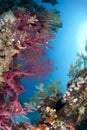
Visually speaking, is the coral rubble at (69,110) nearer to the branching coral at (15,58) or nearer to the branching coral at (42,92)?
the branching coral at (42,92)

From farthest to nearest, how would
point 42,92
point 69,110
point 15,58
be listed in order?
point 42,92
point 69,110
point 15,58

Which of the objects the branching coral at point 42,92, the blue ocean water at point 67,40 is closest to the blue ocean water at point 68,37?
the blue ocean water at point 67,40

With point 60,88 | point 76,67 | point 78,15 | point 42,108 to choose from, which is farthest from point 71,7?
point 42,108

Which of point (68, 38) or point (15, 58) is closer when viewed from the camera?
point (15, 58)

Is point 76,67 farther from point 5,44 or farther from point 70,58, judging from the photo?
point 5,44

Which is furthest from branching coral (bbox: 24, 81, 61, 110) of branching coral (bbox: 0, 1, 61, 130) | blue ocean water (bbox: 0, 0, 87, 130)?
branching coral (bbox: 0, 1, 61, 130)

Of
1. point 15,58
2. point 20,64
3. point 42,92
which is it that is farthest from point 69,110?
point 15,58

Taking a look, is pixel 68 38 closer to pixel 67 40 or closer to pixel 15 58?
pixel 67 40

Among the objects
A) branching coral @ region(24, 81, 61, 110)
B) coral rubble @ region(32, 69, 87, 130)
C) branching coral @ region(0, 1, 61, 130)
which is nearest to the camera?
branching coral @ region(0, 1, 61, 130)

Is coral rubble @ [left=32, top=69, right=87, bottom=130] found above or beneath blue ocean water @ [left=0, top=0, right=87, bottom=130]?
beneath

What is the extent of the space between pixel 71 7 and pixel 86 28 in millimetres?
525

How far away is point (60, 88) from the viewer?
5.63 metres

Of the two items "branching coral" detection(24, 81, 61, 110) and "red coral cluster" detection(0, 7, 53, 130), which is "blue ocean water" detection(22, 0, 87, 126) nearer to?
"branching coral" detection(24, 81, 61, 110)

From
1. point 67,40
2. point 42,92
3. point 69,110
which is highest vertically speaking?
point 67,40
